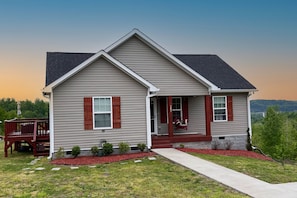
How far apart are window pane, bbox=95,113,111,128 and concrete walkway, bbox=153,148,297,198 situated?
3.11 metres

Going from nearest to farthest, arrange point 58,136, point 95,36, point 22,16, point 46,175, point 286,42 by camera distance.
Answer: point 46,175, point 58,136, point 22,16, point 95,36, point 286,42

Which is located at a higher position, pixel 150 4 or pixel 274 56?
A: pixel 150 4

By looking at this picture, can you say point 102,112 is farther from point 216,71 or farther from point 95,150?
point 216,71

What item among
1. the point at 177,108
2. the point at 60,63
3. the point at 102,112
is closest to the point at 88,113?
the point at 102,112

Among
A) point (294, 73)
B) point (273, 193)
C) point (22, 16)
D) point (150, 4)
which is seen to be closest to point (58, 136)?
point (273, 193)

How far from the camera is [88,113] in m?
12.2

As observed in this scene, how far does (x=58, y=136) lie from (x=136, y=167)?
3944 mm

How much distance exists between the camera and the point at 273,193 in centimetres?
640

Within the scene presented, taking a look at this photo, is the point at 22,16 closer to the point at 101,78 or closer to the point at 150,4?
the point at 150,4

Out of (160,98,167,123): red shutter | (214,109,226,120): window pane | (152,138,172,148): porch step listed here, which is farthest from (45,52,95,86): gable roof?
(214,109,226,120): window pane

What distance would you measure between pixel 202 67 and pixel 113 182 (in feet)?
37.6

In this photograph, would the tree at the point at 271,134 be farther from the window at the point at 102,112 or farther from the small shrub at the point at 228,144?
the window at the point at 102,112

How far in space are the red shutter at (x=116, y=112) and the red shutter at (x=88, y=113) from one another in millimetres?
931

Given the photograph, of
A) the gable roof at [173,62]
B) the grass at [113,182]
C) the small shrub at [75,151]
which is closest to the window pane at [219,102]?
the gable roof at [173,62]
